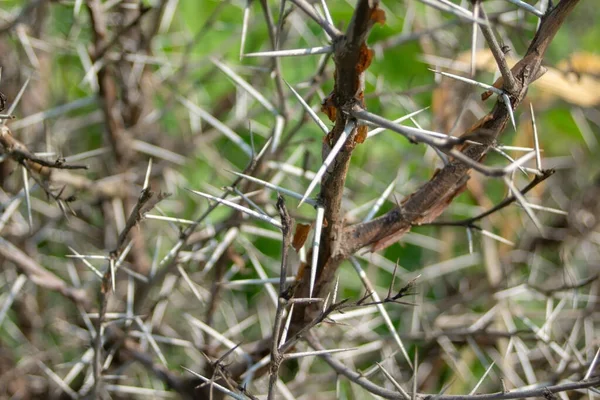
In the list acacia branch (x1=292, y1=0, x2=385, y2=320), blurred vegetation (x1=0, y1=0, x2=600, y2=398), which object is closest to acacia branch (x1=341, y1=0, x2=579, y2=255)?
acacia branch (x1=292, y1=0, x2=385, y2=320)

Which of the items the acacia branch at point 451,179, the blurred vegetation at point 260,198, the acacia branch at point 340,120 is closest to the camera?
the acacia branch at point 340,120

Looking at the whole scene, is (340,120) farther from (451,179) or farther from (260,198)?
(260,198)

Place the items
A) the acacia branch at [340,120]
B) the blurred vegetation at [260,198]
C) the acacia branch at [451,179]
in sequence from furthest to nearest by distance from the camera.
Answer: the blurred vegetation at [260,198]
the acacia branch at [451,179]
the acacia branch at [340,120]

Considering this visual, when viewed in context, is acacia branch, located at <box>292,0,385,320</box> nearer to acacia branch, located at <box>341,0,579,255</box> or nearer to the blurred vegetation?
acacia branch, located at <box>341,0,579,255</box>

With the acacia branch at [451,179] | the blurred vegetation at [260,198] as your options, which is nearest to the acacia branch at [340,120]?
the acacia branch at [451,179]

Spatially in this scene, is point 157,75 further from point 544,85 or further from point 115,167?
point 544,85

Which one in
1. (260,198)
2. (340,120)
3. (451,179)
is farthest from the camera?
(260,198)

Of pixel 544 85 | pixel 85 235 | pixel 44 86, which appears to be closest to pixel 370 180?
pixel 544 85

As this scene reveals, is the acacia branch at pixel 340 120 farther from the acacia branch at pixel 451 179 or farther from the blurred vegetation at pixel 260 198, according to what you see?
the blurred vegetation at pixel 260 198

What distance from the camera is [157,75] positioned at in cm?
168

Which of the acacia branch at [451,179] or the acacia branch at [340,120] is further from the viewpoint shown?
the acacia branch at [451,179]

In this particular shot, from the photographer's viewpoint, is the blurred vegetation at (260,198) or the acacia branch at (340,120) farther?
the blurred vegetation at (260,198)

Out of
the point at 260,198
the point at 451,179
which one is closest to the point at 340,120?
the point at 451,179

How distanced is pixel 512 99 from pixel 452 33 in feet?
3.94
